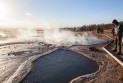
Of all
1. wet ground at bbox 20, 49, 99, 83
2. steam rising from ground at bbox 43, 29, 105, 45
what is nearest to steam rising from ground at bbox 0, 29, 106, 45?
steam rising from ground at bbox 43, 29, 105, 45

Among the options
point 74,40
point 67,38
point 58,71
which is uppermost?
point 58,71

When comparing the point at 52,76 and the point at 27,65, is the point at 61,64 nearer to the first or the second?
the point at 27,65

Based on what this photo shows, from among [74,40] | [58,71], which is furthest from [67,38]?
[58,71]

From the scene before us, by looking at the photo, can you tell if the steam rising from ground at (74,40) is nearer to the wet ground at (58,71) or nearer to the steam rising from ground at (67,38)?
the steam rising from ground at (67,38)

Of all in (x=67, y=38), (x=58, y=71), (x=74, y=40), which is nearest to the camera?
(x=58, y=71)

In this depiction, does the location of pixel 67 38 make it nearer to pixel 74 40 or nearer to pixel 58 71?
pixel 74 40

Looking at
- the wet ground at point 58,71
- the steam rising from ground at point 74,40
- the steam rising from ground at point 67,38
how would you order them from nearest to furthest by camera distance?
1. the wet ground at point 58,71
2. the steam rising from ground at point 74,40
3. the steam rising from ground at point 67,38

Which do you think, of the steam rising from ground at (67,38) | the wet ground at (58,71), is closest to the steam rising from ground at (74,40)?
the steam rising from ground at (67,38)

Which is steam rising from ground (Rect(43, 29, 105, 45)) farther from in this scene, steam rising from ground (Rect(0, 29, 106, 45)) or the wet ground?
the wet ground

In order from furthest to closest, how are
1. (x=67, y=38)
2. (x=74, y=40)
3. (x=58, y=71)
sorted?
(x=67, y=38) < (x=74, y=40) < (x=58, y=71)

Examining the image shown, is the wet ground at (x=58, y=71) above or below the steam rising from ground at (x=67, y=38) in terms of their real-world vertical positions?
above

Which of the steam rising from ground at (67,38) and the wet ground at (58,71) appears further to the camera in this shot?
the steam rising from ground at (67,38)

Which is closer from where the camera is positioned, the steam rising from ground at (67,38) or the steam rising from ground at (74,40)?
the steam rising from ground at (74,40)

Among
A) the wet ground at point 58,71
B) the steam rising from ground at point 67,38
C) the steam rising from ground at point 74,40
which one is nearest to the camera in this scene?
the wet ground at point 58,71
